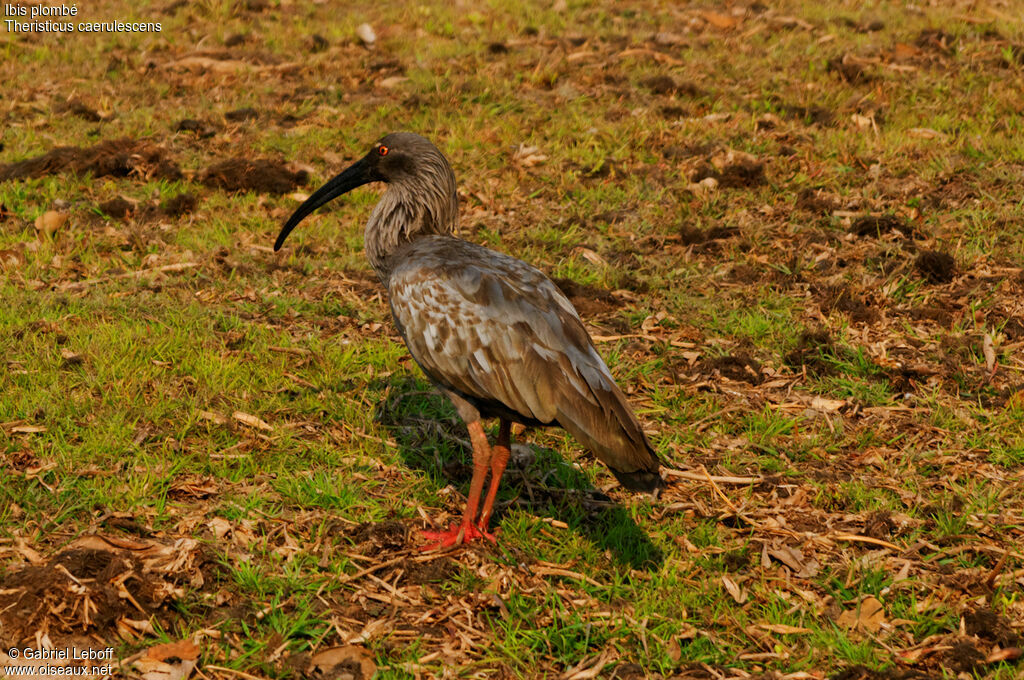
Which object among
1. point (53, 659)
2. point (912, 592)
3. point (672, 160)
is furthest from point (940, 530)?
point (672, 160)

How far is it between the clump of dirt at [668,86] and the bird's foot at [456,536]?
24.2ft

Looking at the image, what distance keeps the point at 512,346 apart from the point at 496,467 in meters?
0.79

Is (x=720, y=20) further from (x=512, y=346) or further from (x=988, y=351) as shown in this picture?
(x=512, y=346)

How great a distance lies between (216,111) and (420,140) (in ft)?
17.9

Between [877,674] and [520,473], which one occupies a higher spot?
[877,674]

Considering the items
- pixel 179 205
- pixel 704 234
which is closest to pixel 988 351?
pixel 704 234

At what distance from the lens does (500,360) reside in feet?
17.8

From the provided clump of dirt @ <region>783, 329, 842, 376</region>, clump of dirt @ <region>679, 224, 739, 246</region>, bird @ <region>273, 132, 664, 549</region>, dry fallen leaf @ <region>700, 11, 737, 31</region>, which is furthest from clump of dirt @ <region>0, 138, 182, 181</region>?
dry fallen leaf @ <region>700, 11, 737, 31</region>

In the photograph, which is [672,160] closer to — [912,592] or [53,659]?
[912,592]

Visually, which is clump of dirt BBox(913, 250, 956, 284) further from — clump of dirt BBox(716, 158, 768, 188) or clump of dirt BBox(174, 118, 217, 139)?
clump of dirt BBox(174, 118, 217, 139)

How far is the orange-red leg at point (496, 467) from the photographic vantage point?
5.62 meters

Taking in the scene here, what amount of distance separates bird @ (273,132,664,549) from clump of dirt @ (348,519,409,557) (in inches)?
6.5

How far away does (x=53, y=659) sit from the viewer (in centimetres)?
442

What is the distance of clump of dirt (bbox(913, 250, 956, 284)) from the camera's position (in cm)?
809
